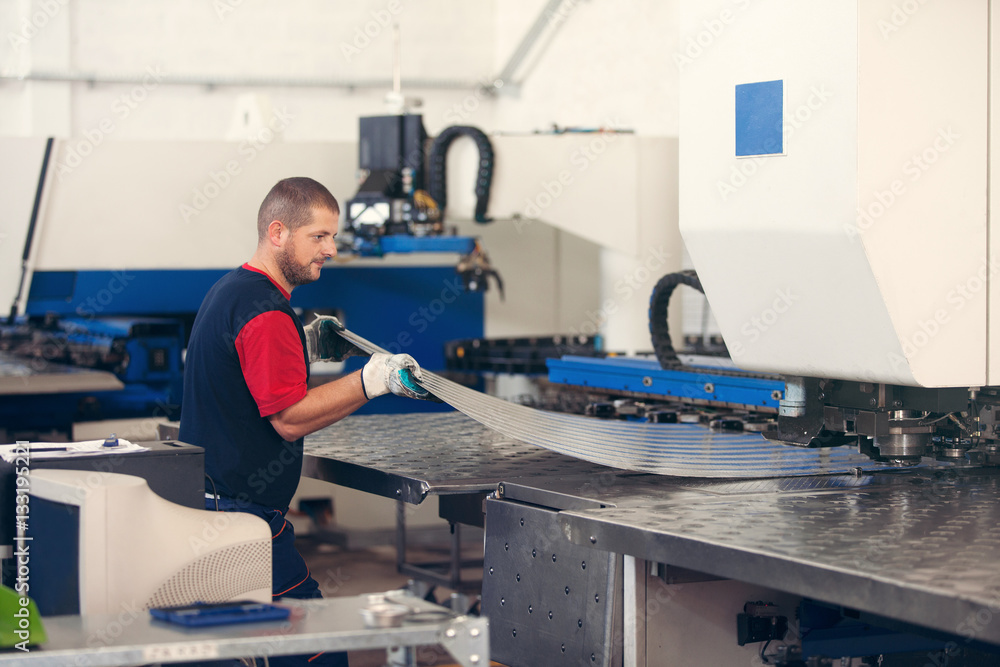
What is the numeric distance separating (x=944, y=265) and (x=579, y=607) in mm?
707

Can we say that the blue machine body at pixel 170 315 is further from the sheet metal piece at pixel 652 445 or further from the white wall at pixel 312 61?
the white wall at pixel 312 61

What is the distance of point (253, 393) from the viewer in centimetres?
195

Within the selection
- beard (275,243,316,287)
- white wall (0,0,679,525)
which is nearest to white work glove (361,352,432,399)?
Answer: beard (275,243,316,287)

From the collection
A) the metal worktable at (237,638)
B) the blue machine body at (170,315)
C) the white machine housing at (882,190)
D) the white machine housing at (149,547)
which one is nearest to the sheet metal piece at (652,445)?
the white machine housing at (882,190)

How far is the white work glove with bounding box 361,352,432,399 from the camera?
6.46 feet

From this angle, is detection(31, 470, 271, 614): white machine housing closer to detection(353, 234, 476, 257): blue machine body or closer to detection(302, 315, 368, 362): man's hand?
detection(302, 315, 368, 362): man's hand

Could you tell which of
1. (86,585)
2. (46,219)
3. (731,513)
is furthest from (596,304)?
(86,585)

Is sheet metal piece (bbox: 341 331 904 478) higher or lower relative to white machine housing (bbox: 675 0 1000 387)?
lower

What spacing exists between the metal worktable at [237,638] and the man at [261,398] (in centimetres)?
67

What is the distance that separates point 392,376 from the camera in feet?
6.47

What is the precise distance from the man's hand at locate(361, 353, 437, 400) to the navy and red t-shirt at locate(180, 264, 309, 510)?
0.11 metres

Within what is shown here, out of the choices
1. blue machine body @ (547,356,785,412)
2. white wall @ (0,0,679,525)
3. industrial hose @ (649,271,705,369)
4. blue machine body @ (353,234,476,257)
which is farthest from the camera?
white wall @ (0,0,679,525)

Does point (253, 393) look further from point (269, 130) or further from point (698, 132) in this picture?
point (269, 130)

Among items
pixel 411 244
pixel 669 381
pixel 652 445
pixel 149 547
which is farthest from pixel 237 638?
pixel 411 244
